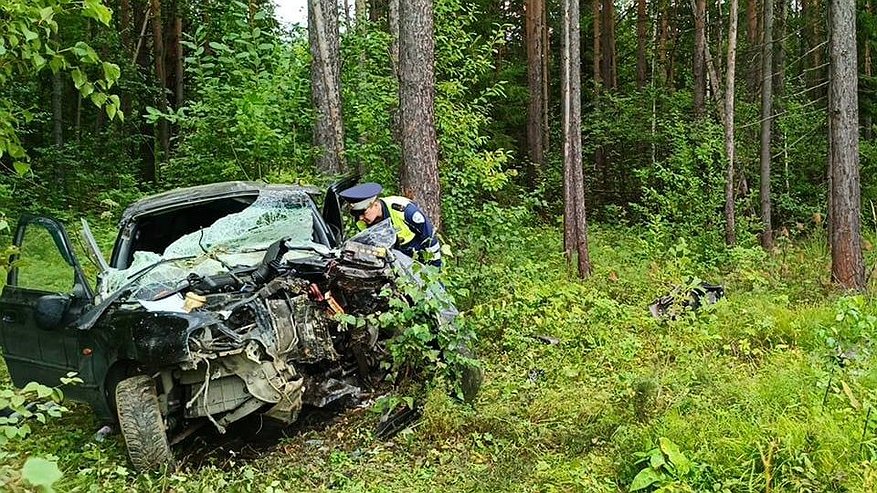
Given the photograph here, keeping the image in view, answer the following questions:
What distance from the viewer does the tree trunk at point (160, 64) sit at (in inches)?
763

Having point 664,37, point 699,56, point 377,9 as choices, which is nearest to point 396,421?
point 699,56

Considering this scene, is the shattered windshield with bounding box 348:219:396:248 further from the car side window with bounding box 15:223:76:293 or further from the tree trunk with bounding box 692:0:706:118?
the tree trunk with bounding box 692:0:706:118

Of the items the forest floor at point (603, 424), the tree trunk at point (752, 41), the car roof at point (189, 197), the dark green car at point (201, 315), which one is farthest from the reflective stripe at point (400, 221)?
the tree trunk at point (752, 41)

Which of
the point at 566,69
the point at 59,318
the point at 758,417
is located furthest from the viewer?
the point at 566,69

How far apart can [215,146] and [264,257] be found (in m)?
5.33

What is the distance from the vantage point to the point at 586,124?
20453 millimetres

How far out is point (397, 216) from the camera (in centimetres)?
645

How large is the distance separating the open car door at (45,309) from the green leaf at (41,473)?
3707mm

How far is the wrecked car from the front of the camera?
14.6 ft

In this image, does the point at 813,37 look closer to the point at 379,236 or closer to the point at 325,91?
the point at 325,91

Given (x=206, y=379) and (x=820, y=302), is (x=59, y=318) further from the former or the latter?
(x=820, y=302)

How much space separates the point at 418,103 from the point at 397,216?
90.4 inches

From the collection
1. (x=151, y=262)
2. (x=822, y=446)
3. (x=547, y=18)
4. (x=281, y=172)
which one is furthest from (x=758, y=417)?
(x=547, y=18)

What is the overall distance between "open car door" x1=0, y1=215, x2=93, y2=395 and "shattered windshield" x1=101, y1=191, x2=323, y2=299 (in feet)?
0.89
